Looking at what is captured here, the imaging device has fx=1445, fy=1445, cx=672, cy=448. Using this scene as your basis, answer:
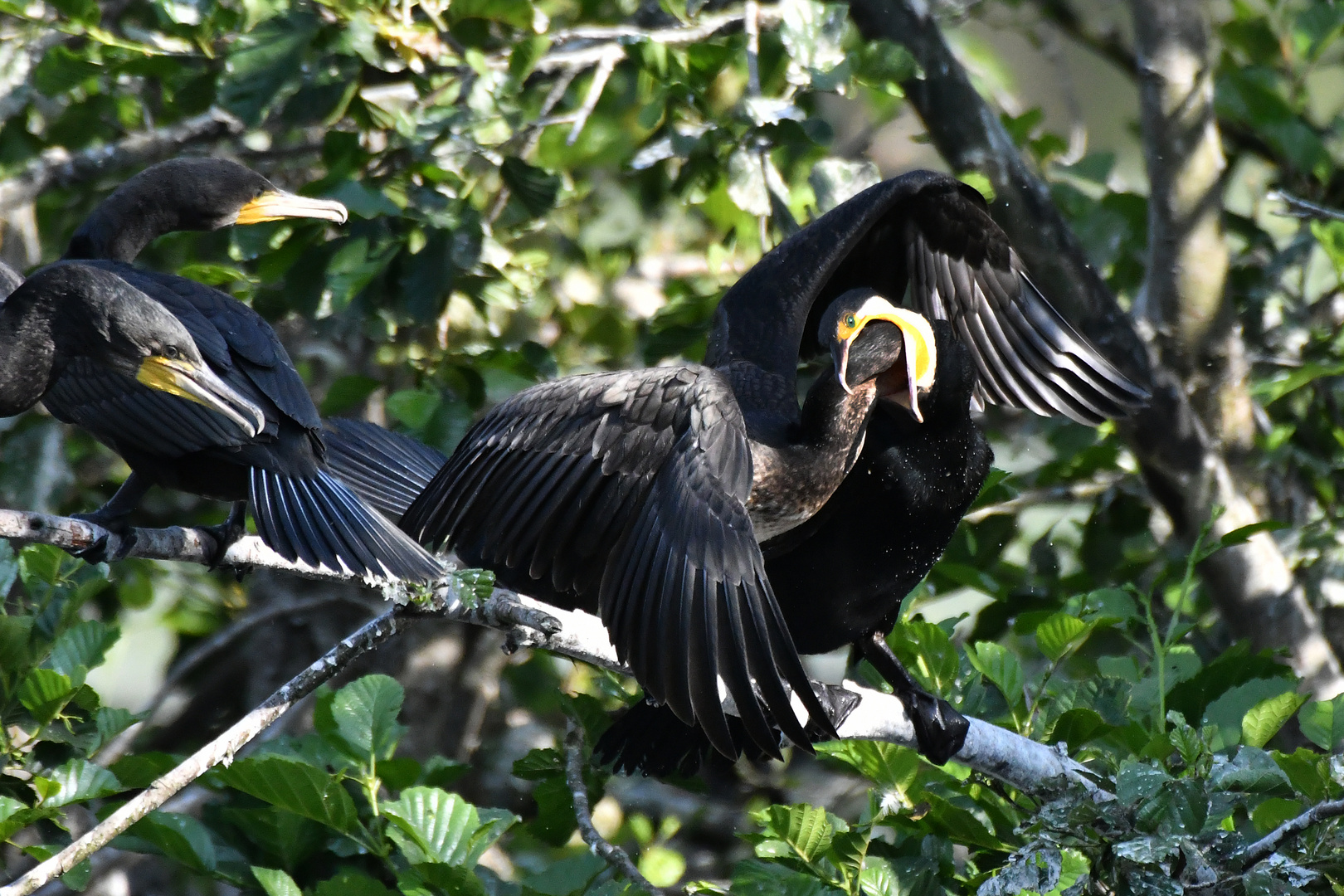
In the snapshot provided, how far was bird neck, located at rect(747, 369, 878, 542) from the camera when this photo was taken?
9.55 ft

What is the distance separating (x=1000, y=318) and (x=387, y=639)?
2.02 meters

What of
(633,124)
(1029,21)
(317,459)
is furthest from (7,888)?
(1029,21)

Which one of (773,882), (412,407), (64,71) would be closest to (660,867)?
(773,882)

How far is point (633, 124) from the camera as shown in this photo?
472 cm

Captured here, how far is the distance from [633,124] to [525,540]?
229cm

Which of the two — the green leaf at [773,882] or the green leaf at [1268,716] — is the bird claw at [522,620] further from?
the green leaf at [1268,716]

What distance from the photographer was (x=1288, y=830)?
88.7 inches

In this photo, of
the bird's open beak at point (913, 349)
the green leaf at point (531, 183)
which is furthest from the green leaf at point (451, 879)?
the green leaf at point (531, 183)

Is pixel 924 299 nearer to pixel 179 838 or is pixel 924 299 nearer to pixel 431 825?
pixel 431 825

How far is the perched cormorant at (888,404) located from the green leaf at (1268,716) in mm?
505

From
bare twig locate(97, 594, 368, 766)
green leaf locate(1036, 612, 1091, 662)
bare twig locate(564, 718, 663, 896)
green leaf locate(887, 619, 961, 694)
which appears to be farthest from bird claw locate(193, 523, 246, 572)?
green leaf locate(1036, 612, 1091, 662)

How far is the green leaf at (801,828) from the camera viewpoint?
2.48 meters

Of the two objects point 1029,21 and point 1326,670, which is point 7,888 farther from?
point 1029,21

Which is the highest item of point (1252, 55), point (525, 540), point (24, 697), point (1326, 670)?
point (1252, 55)
